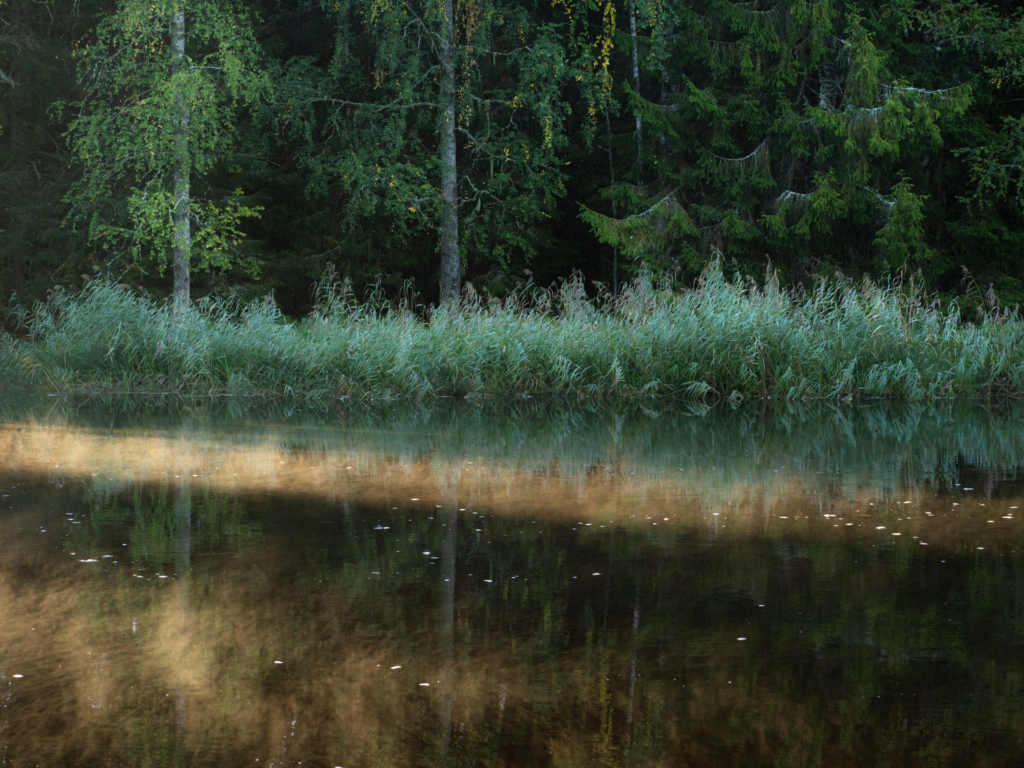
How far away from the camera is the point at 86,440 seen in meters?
8.57

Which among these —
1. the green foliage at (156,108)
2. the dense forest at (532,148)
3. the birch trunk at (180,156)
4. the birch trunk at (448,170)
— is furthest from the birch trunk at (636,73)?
the birch trunk at (180,156)

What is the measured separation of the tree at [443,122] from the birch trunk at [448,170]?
0.02m

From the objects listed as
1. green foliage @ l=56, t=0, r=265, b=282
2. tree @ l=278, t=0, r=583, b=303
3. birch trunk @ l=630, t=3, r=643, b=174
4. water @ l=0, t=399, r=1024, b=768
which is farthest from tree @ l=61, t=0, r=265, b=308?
water @ l=0, t=399, r=1024, b=768

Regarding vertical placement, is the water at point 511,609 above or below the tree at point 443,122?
below

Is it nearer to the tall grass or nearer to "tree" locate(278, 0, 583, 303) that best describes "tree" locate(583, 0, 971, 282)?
"tree" locate(278, 0, 583, 303)

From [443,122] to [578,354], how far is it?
8956mm

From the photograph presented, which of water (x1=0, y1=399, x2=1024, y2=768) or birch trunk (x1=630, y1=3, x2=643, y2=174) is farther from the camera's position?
birch trunk (x1=630, y1=3, x2=643, y2=174)

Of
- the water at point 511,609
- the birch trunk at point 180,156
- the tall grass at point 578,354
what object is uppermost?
the birch trunk at point 180,156

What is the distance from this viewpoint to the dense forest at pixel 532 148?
18.8m

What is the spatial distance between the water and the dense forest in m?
12.1

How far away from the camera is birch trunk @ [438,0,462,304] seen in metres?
20.1

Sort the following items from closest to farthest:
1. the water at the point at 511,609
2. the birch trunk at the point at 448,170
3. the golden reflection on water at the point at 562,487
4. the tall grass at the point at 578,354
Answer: the water at the point at 511,609 → the golden reflection on water at the point at 562,487 → the tall grass at the point at 578,354 → the birch trunk at the point at 448,170

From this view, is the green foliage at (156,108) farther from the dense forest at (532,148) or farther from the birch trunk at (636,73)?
the birch trunk at (636,73)

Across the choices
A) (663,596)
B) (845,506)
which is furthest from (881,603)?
(845,506)
